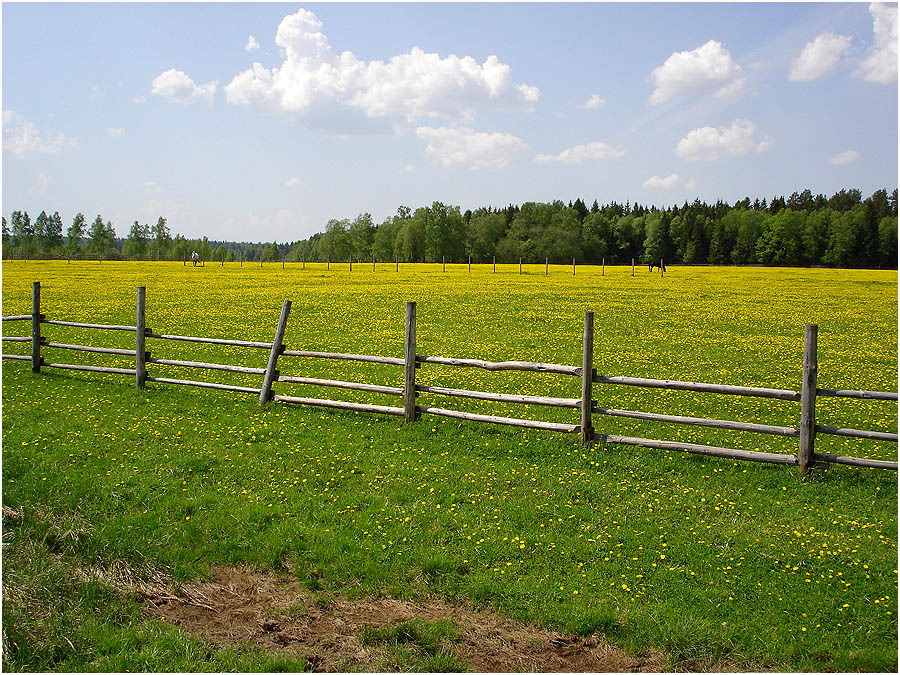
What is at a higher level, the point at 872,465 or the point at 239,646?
the point at 872,465

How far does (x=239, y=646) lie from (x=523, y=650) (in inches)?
95.2

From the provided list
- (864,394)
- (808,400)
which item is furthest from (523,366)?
(864,394)

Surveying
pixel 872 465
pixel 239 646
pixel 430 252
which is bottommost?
pixel 239 646

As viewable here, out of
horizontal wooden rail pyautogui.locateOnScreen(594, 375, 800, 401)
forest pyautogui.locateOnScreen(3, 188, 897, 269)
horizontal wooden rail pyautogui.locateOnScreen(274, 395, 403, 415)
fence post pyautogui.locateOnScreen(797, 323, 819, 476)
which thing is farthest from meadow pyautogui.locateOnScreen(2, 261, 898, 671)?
forest pyautogui.locateOnScreen(3, 188, 897, 269)

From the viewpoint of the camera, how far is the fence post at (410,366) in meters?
11.5

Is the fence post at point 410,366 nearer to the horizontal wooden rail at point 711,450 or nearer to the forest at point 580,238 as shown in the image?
the horizontal wooden rail at point 711,450

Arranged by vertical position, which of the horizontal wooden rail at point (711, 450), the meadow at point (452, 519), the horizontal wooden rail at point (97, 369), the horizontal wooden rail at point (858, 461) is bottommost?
the meadow at point (452, 519)

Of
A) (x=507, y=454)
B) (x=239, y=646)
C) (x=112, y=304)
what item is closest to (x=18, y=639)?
(x=239, y=646)

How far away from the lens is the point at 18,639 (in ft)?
17.9

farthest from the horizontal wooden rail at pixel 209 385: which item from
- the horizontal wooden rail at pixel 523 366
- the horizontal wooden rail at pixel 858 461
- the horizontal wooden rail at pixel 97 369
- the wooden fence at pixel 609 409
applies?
the horizontal wooden rail at pixel 858 461

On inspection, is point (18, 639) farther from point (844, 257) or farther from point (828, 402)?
point (844, 257)

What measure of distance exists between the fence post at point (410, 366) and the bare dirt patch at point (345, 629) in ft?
17.1

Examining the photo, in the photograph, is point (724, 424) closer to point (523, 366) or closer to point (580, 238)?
point (523, 366)

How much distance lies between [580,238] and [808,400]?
125773 mm
